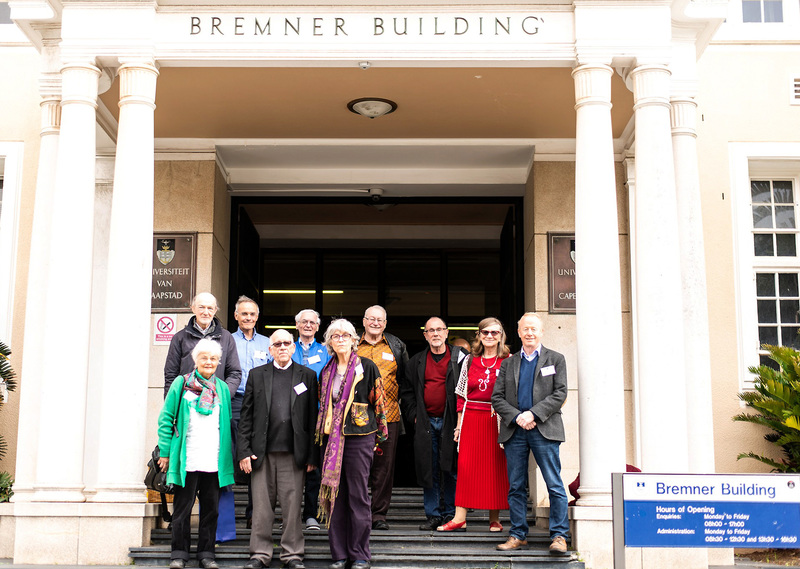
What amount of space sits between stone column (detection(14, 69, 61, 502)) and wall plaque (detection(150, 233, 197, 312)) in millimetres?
1904

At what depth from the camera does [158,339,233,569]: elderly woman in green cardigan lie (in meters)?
7.29

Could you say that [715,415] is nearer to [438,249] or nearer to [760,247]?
[760,247]

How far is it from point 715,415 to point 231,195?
6.31 m

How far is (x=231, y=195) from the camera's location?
481 inches

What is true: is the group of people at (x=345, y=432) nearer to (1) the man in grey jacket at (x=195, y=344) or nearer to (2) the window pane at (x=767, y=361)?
(1) the man in grey jacket at (x=195, y=344)

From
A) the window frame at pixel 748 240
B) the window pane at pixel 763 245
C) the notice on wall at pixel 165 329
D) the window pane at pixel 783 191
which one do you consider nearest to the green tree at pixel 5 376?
the notice on wall at pixel 165 329

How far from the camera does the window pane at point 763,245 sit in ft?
37.1

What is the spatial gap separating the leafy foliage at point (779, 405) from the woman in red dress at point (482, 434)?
10.7ft

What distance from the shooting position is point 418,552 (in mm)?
7703

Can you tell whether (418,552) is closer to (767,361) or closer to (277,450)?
(277,450)

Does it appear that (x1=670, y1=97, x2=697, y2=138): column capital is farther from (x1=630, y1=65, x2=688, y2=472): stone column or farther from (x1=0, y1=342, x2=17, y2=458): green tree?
(x1=0, y1=342, x2=17, y2=458): green tree

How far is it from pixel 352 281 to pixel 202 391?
24.5 feet

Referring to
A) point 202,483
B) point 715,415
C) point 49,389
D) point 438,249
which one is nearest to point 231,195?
point 438,249

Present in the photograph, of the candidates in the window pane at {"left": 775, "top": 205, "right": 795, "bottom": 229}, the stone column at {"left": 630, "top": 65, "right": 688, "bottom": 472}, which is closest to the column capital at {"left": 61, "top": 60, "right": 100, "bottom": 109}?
the stone column at {"left": 630, "top": 65, "right": 688, "bottom": 472}
